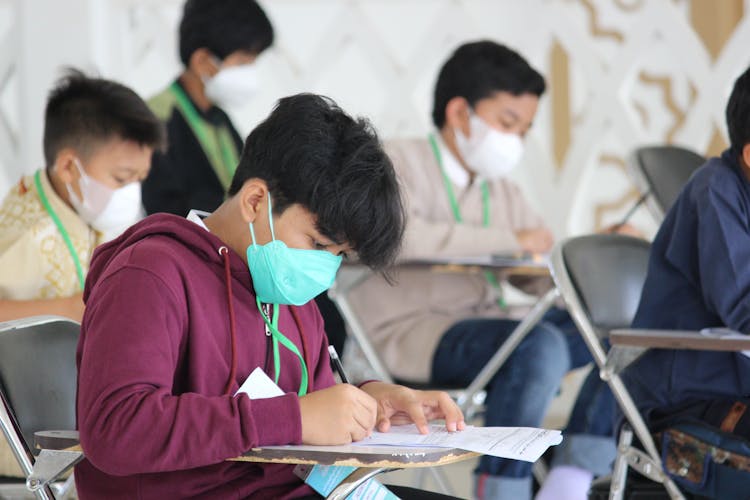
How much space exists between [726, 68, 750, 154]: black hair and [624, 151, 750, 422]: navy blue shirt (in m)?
0.03

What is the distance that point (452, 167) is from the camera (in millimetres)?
3020

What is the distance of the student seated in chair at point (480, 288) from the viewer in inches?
103

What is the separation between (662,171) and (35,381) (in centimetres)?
Answer: 170

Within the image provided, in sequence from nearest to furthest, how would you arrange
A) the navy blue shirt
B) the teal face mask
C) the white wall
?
the teal face mask → the navy blue shirt → the white wall

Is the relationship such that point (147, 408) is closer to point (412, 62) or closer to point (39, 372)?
point (39, 372)

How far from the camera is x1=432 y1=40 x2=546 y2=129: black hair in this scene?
9.82ft

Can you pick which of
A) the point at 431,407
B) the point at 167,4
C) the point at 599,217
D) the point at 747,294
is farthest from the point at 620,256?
the point at 599,217

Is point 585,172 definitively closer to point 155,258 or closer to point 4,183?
point 4,183

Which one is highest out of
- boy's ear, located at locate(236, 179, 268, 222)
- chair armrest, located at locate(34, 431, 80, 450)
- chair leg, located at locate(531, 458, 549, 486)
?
boy's ear, located at locate(236, 179, 268, 222)

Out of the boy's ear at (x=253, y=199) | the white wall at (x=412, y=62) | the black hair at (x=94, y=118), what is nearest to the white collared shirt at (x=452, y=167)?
the white wall at (x=412, y=62)

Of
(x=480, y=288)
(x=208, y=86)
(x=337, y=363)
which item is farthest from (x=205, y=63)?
(x=337, y=363)

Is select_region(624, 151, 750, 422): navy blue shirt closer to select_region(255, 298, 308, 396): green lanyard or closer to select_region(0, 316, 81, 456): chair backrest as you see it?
select_region(255, 298, 308, 396): green lanyard

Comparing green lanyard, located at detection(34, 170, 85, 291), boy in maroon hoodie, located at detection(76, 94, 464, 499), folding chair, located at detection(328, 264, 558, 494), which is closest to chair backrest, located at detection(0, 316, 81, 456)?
boy in maroon hoodie, located at detection(76, 94, 464, 499)

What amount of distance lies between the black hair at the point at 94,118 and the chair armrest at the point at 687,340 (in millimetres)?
Result: 1065
